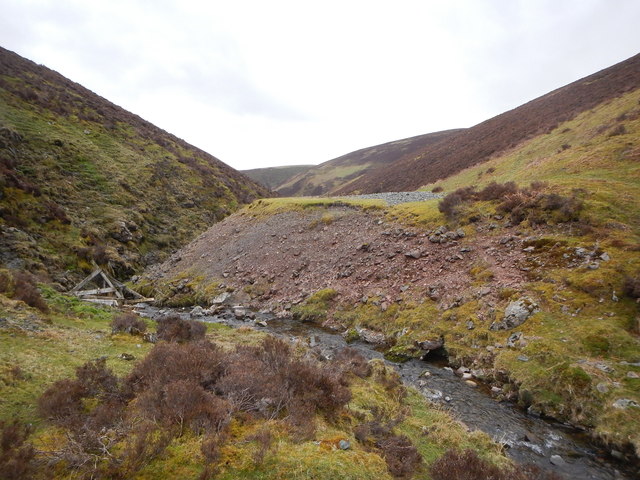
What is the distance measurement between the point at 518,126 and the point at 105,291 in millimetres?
54029

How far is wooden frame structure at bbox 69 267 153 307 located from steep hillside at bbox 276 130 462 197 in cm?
9742

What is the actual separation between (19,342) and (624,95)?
53.7 meters

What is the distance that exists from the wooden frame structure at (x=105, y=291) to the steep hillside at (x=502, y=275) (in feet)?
7.29

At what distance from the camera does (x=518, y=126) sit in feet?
155

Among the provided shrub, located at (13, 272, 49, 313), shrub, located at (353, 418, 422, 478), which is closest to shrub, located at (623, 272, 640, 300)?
shrub, located at (353, 418, 422, 478)

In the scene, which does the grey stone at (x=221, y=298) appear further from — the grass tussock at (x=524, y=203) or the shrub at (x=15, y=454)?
the shrub at (x=15, y=454)

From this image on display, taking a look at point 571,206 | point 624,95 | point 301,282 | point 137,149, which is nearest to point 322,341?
point 301,282

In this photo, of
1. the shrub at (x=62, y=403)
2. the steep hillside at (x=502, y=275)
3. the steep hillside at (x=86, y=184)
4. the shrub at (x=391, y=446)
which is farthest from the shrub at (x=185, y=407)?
the steep hillside at (x=86, y=184)

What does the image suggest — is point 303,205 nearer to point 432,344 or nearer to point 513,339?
point 432,344

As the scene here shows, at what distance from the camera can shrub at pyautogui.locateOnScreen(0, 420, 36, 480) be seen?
493 centimetres

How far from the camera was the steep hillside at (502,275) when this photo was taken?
11414 millimetres

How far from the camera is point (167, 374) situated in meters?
8.21

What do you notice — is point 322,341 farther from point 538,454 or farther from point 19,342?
point 19,342

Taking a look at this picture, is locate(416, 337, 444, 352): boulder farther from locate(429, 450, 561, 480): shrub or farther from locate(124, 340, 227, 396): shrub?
locate(124, 340, 227, 396): shrub
